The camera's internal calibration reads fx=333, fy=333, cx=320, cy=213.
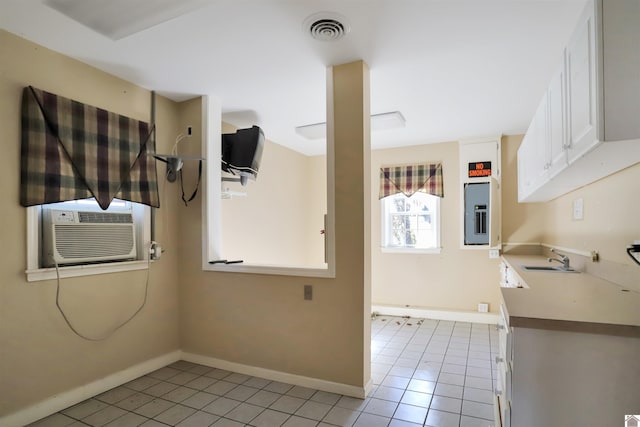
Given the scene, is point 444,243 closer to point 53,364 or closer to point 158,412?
point 158,412

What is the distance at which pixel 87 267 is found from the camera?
8.17ft

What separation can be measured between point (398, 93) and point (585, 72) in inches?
67.3

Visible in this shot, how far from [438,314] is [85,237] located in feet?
13.9

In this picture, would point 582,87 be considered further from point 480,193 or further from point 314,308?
point 480,193

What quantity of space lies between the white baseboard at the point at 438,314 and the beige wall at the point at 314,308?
249cm

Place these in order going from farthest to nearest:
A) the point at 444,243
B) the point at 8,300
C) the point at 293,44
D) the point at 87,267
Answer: the point at 444,243 → the point at 87,267 → the point at 293,44 → the point at 8,300

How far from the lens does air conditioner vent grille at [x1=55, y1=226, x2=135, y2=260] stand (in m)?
2.34

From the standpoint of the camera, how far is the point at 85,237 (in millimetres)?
2473

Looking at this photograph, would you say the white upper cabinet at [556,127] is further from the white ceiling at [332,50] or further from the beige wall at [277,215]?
the beige wall at [277,215]

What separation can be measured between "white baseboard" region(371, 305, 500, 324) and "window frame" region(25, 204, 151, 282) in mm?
3348

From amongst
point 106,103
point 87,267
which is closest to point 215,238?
point 87,267

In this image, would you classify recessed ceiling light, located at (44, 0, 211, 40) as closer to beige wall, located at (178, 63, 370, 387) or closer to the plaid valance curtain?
the plaid valance curtain

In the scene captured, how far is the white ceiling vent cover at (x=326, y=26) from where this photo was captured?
196 centimetres

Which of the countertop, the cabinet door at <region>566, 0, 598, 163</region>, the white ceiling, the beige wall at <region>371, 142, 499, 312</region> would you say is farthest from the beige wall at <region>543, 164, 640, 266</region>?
the beige wall at <region>371, 142, 499, 312</region>
